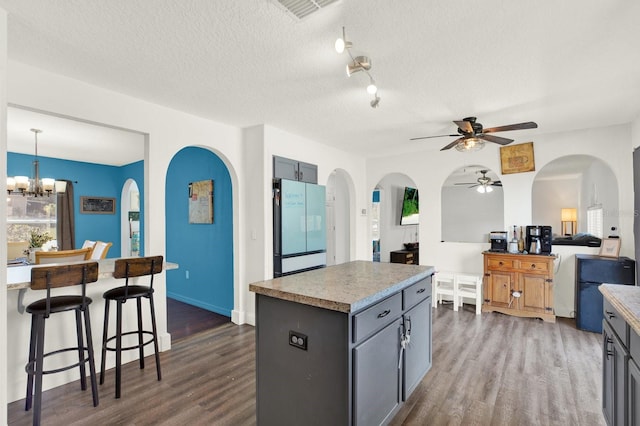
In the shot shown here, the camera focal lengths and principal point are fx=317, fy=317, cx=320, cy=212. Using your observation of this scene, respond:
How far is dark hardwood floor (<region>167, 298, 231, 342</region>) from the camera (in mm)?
3855

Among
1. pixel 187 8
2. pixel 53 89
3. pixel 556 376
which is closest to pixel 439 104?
pixel 187 8

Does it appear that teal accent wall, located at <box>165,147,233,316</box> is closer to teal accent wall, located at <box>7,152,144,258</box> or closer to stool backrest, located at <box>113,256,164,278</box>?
stool backrest, located at <box>113,256,164,278</box>

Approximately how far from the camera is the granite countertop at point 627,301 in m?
1.36

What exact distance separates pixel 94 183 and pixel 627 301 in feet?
26.9

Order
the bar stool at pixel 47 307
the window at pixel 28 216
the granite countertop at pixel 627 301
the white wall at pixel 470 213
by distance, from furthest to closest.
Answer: the white wall at pixel 470 213, the window at pixel 28 216, the bar stool at pixel 47 307, the granite countertop at pixel 627 301

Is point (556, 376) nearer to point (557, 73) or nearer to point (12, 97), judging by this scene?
point (557, 73)

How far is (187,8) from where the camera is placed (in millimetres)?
1809

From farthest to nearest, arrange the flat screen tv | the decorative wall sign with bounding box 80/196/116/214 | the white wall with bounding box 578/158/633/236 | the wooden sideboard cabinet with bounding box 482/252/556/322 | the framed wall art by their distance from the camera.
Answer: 1. the flat screen tv
2. the decorative wall sign with bounding box 80/196/116/214
3. the white wall with bounding box 578/158/633/236
4. the wooden sideboard cabinet with bounding box 482/252/556/322
5. the framed wall art

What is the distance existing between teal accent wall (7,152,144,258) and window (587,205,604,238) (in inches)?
356

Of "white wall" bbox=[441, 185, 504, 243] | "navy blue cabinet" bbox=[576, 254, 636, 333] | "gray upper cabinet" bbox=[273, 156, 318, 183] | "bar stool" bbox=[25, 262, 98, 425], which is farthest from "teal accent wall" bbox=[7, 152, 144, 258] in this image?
"white wall" bbox=[441, 185, 504, 243]

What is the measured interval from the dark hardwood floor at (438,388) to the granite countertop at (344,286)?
950 millimetres

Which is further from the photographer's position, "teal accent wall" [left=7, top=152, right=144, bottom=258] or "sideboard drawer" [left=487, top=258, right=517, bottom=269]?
"teal accent wall" [left=7, top=152, right=144, bottom=258]

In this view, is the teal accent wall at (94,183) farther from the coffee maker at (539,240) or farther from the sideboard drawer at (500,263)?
the coffee maker at (539,240)

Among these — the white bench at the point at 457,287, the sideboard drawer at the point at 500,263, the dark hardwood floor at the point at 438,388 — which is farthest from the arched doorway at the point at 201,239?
the sideboard drawer at the point at 500,263
